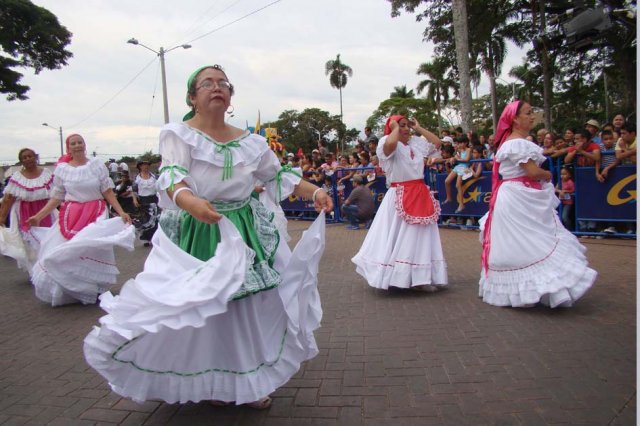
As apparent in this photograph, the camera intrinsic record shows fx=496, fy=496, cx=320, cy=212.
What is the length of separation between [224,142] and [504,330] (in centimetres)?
281

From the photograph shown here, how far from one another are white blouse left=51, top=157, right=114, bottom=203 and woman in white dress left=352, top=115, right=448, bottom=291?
→ 3214 mm

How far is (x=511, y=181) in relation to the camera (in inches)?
191

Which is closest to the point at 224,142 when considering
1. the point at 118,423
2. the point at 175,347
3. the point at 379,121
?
the point at 175,347

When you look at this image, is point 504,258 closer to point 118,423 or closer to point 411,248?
point 411,248

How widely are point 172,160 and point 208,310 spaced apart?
2.96 feet

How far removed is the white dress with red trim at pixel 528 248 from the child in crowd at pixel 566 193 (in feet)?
13.6

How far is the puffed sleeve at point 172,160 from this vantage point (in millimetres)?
2701

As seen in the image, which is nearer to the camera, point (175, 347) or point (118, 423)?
point (175, 347)

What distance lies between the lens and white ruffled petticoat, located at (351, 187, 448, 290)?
17.8ft

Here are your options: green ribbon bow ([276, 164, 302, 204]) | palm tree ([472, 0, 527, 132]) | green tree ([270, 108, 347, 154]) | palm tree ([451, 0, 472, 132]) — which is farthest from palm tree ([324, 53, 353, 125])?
green ribbon bow ([276, 164, 302, 204])

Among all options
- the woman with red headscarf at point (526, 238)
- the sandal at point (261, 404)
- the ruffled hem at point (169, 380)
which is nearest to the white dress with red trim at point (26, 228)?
the ruffled hem at point (169, 380)

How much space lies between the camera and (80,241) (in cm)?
548

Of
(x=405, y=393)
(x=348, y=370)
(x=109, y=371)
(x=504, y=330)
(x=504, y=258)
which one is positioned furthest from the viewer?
(x=504, y=258)

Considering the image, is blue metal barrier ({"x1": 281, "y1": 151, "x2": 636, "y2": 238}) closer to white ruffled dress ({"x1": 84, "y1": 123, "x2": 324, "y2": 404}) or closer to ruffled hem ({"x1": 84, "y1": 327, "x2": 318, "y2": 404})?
white ruffled dress ({"x1": 84, "y1": 123, "x2": 324, "y2": 404})
